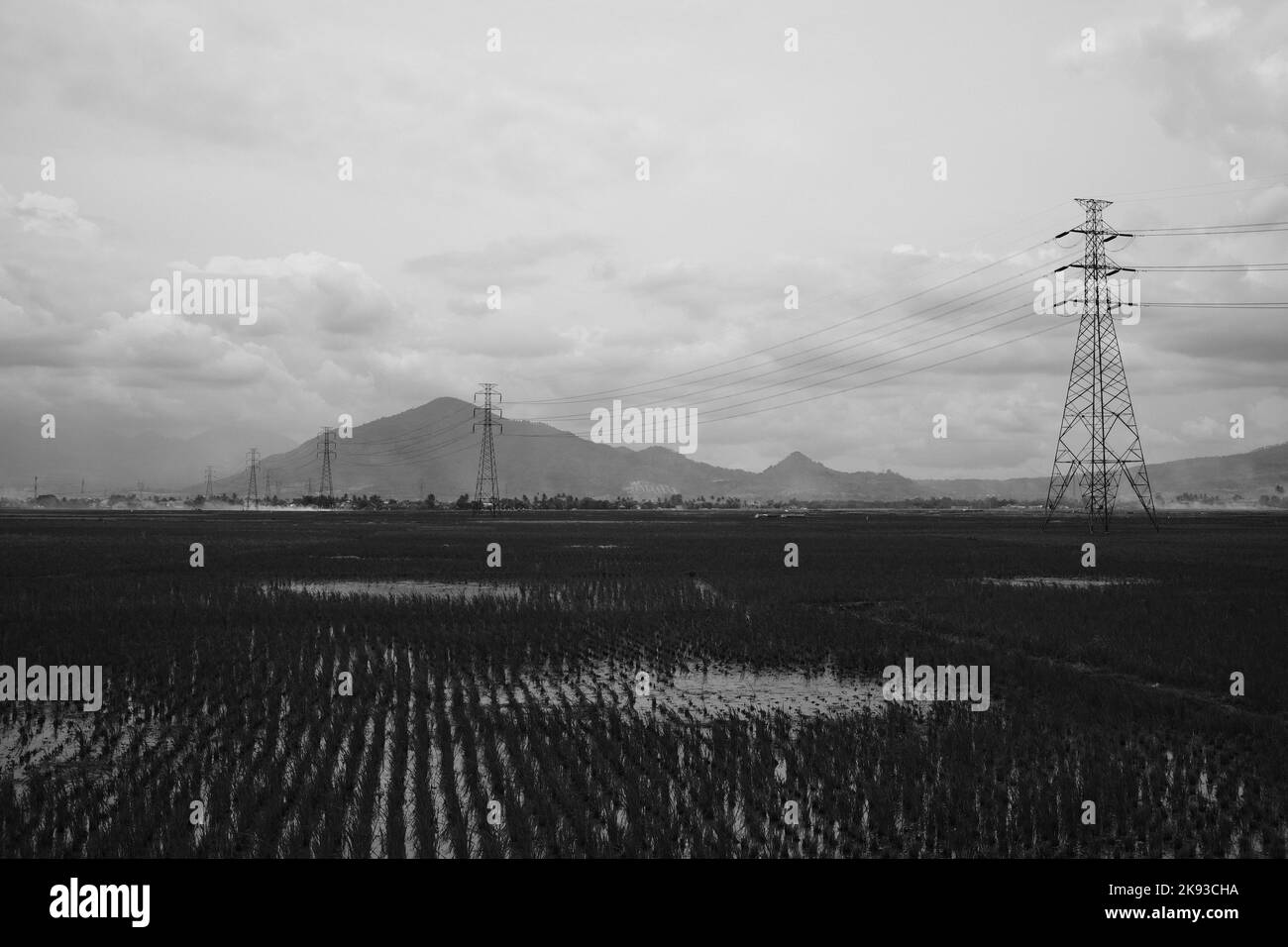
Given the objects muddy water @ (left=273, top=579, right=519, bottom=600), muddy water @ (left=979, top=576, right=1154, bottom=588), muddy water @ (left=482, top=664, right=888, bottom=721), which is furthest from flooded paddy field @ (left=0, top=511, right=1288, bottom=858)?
muddy water @ (left=979, top=576, right=1154, bottom=588)

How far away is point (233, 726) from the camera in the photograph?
1334 centimetres

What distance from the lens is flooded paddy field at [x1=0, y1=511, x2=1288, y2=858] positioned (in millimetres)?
9000

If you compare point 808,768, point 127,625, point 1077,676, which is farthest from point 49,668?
point 1077,676

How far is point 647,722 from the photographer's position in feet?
44.9

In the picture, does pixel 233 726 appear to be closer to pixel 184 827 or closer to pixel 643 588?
pixel 184 827

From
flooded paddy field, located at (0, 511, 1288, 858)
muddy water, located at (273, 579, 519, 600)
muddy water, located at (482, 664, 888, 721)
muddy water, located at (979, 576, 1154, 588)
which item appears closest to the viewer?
flooded paddy field, located at (0, 511, 1288, 858)

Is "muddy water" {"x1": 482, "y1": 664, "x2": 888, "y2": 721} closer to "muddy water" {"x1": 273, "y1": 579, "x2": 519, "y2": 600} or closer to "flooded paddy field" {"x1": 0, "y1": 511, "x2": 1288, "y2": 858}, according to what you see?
"flooded paddy field" {"x1": 0, "y1": 511, "x2": 1288, "y2": 858}

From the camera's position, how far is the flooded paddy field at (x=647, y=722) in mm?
9000

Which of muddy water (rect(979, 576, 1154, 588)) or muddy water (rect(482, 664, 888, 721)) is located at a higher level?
muddy water (rect(979, 576, 1154, 588))

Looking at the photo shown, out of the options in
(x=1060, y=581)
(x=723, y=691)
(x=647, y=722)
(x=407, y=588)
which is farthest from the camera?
(x=1060, y=581)

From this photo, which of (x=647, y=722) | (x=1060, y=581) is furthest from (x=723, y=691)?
(x=1060, y=581)

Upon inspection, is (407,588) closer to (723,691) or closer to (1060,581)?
(723,691)
